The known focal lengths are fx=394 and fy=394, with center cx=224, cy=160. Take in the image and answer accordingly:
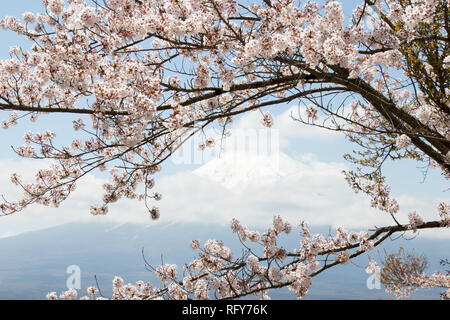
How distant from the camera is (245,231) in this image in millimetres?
6781

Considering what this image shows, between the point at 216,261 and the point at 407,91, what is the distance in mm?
7461

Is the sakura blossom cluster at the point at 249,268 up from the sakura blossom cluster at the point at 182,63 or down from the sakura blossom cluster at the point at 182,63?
down

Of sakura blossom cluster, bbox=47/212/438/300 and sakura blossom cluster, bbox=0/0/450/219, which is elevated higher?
sakura blossom cluster, bbox=0/0/450/219

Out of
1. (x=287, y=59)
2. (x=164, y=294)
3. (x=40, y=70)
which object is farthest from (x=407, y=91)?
(x=40, y=70)

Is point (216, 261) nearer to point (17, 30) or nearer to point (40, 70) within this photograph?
point (40, 70)

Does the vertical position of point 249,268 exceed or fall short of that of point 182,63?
it falls short

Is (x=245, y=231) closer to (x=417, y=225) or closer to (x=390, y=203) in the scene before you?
(x=390, y=203)

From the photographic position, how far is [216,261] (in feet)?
20.5
